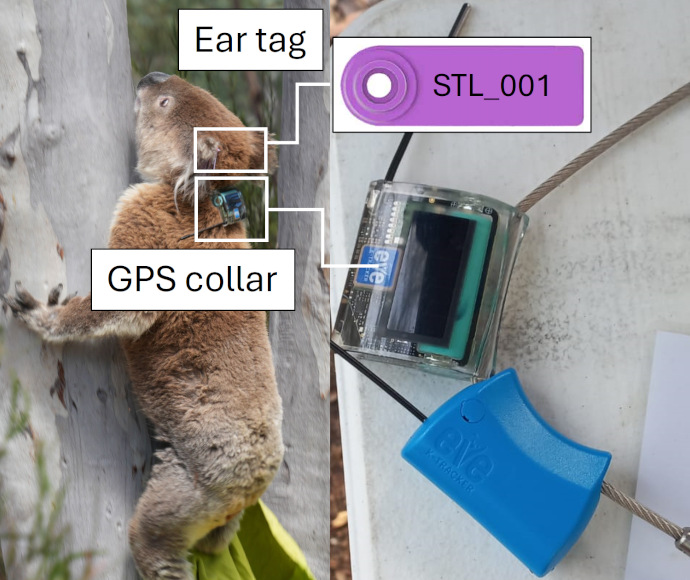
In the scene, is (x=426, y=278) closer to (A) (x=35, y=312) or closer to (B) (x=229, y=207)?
(B) (x=229, y=207)

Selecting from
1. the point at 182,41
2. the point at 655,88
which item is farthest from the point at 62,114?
the point at 655,88

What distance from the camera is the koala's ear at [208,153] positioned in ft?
1.69

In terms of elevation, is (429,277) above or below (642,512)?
above

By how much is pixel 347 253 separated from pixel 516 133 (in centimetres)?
19

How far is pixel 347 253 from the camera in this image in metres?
0.64

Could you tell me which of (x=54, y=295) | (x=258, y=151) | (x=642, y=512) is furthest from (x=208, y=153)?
(x=642, y=512)

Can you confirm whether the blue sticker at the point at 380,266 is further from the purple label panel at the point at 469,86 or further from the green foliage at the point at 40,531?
the green foliage at the point at 40,531

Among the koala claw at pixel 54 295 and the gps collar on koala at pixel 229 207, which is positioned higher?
the gps collar on koala at pixel 229 207

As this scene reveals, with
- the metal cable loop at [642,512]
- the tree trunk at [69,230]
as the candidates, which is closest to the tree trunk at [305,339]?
the tree trunk at [69,230]

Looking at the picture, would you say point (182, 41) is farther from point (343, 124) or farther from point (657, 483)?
point (657, 483)

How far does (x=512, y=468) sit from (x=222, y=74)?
387 mm

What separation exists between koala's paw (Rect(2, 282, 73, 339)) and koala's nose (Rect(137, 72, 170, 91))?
0.16m

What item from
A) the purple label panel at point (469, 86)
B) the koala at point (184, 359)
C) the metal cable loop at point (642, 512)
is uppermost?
the purple label panel at point (469, 86)

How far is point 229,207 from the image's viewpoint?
521 mm
